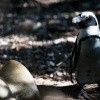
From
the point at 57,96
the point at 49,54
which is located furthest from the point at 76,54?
Result: the point at 49,54

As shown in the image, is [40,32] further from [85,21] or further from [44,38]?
[85,21]

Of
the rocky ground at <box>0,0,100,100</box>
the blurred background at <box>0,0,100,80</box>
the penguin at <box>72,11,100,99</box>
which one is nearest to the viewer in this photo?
the penguin at <box>72,11,100,99</box>

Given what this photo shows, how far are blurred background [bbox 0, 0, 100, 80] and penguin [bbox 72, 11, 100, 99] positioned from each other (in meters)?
1.07

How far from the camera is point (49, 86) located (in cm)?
458

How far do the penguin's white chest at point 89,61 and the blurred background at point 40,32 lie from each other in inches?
41.3

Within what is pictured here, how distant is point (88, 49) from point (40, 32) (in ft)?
11.9

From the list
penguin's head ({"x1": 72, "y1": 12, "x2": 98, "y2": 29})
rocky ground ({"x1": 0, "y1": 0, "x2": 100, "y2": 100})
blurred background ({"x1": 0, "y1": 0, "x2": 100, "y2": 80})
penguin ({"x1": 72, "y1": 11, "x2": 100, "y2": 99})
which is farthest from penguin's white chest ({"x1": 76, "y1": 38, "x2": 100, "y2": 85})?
blurred background ({"x1": 0, "y1": 0, "x2": 100, "y2": 80})

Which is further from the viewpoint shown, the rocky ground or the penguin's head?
the rocky ground

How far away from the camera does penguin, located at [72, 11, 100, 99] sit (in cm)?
407

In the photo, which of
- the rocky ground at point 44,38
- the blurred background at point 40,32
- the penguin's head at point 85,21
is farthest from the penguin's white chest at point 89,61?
the blurred background at point 40,32

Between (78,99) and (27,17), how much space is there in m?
4.91

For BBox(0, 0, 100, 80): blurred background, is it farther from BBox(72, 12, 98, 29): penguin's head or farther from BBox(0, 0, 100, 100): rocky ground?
BBox(72, 12, 98, 29): penguin's head

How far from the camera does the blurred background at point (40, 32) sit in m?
5.92

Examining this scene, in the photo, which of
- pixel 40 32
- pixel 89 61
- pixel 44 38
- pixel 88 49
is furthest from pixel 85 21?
pixel 40 32
